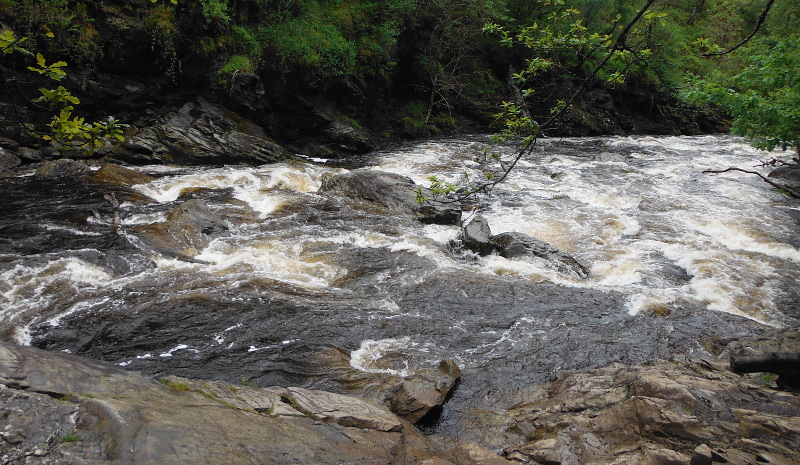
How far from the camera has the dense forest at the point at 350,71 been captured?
9691 millimetres

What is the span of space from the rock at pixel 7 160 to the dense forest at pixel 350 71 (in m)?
0.78

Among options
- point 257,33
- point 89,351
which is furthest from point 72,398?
point 257,33

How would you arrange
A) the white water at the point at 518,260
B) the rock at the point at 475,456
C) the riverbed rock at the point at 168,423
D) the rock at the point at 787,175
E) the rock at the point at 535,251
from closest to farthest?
1. the riverbed rock at the point at 168,423
2. the rock at the point at 475,456
3. the white water at the point at 518,260
4. the rock at the point at 535,251
5. the rock at the point at 787,175

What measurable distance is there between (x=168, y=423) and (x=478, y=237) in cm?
787

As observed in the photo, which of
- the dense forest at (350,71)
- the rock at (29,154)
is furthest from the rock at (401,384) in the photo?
the rock at (29,154)

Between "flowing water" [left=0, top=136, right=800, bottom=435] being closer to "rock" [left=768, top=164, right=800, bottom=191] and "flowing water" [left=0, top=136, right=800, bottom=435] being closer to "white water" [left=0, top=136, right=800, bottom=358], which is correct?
"white water" [left=0, top=136, right=800, bottom=358]

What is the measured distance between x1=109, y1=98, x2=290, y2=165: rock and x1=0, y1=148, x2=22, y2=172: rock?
2.23 m

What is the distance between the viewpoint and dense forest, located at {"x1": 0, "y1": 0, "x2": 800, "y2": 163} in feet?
31.8

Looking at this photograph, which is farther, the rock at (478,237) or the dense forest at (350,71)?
the rock at (478,237)

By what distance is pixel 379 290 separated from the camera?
837 centimetres

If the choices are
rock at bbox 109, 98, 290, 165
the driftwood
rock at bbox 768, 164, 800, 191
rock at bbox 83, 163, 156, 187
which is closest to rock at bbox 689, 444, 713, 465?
the driftwood

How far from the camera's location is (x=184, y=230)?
9734 millimetres

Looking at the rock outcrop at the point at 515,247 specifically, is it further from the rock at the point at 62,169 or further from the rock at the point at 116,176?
the rock at the point at 62,169

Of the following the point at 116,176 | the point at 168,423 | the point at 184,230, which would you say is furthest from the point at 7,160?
the point at 168,423
